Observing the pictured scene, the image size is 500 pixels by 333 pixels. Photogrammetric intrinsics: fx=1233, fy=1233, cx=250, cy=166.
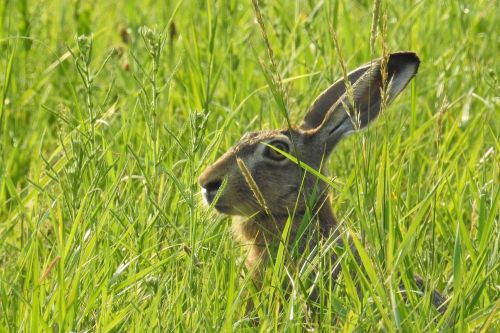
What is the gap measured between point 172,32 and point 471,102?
177 cm

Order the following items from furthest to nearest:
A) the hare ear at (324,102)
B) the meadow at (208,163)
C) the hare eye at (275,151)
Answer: the hare ear at (324,102) < the hare eye at (275,151) < the meadow at (208,163)

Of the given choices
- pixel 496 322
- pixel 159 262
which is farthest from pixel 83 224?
pixel 496 322

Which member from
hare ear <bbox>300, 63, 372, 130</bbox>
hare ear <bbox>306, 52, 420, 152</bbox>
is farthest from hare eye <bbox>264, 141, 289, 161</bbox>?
hare ear <bbox>300, 63, 372, 130</bbox>

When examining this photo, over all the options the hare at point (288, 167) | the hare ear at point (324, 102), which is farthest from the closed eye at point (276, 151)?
the hare ear at point (324, 102)

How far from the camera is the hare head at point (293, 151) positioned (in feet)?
16.3

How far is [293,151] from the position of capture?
5363mm

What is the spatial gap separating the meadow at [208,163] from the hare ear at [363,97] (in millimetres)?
130

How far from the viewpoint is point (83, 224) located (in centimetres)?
416

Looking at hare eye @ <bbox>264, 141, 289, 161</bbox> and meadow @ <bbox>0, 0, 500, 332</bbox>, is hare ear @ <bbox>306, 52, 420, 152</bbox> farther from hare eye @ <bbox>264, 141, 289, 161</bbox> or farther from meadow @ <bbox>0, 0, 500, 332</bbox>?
hare eye @ <bbox>264, 141, 289, 161</bbox>

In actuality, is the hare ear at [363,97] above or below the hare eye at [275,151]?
above

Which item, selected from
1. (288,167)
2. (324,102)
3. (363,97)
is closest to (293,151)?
(288,167)

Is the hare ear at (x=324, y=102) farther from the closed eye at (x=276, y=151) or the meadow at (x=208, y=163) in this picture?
the closed eye at (x=276, y=151)

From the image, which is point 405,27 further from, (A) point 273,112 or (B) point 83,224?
(B) point 83,224

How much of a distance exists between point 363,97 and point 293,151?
0.44 meters
